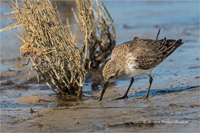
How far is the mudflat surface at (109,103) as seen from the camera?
5.37m

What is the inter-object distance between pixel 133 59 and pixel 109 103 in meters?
0.99

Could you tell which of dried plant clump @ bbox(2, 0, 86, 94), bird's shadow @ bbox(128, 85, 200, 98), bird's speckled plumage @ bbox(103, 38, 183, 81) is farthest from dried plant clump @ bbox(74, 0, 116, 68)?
bird's shadow @ bbox(128, 85, 200, 98)

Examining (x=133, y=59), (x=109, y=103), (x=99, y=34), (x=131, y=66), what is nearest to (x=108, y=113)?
(x=109, y=103)

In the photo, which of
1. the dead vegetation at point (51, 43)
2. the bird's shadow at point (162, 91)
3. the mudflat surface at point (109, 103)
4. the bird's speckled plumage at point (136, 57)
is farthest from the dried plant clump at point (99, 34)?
the bird's shadow at point (162, 91)

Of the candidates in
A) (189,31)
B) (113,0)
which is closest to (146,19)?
(189,31)

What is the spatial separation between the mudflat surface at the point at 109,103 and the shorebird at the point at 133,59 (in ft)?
1.71

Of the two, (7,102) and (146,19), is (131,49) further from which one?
(146,19)

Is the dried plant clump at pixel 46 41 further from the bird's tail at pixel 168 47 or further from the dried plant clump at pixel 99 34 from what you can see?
the bird's tail at pixel 168 47

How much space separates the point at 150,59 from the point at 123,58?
64cm

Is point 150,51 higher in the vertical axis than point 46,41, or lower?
lower

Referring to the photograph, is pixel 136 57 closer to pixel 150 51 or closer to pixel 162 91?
pixel 150 51

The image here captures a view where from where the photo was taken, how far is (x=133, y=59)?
6.98 metres

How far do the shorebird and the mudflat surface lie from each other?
521 millimetres

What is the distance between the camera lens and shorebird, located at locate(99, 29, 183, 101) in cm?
687
